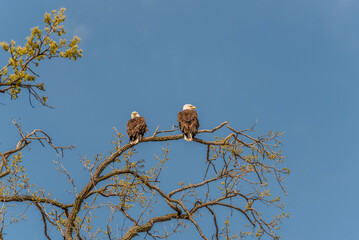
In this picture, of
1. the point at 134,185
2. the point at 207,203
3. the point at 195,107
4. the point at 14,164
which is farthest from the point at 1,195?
the point at 195,107

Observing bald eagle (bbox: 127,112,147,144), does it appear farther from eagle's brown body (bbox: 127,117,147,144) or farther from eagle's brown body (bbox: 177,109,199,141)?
eagle's brown body (bbox: 177,109,199,141)

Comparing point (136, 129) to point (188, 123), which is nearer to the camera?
point (188, 123)

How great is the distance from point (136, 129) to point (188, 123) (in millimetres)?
1376

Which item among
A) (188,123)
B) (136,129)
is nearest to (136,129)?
(136,129)

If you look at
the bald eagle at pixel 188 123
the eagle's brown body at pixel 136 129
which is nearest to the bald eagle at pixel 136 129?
the eagle's brown body at pixel 136 129

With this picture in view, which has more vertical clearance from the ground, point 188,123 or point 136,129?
point 136,129

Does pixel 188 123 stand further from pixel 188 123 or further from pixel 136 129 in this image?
pixel 136 129

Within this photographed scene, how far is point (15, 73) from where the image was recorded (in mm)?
7188

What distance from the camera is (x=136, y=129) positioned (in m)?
10.1

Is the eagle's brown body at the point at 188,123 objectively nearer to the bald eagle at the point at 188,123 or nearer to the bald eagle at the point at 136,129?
the bald eagle at the point at 188,123

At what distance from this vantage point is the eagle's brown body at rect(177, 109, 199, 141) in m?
9.37

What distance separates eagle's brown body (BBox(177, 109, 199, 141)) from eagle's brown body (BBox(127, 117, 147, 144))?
96 centimetres

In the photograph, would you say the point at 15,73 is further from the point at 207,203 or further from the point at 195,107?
the point at 195,107

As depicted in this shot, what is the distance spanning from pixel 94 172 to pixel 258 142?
3.92 metres
